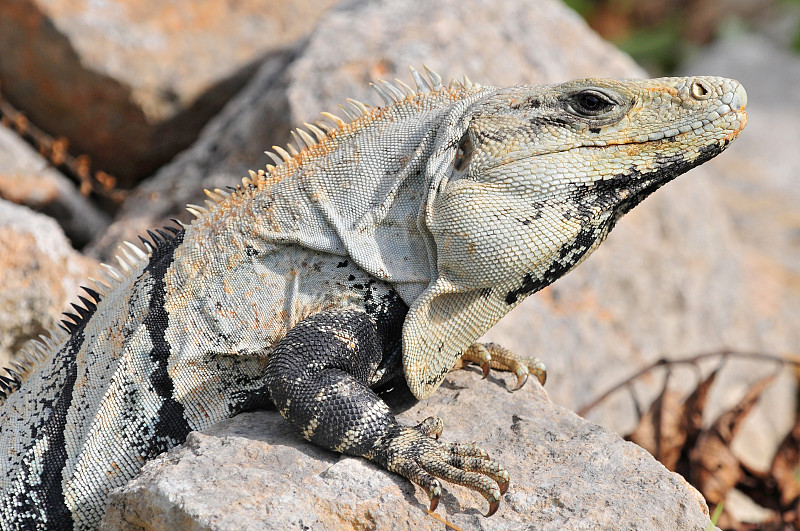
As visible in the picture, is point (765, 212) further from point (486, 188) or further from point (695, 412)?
point (486, 188)

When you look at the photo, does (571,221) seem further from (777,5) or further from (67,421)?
(777,5)

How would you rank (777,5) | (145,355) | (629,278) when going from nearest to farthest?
1. (145,355)
2. (629,278)
3. (777,5)

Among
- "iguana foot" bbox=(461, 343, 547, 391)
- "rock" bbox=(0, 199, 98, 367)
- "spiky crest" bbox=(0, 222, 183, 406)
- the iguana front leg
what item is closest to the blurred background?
"rock" bbox=(0, 199, 98, 367)

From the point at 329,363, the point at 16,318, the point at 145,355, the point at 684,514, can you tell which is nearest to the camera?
the point at 684,514

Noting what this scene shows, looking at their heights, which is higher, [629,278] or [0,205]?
[629,278]

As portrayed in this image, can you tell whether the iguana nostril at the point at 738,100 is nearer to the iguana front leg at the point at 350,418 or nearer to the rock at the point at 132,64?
the iguana front leg at the point at 350,418

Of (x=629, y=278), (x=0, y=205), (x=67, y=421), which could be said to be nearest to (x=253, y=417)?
(x=67, y=421)

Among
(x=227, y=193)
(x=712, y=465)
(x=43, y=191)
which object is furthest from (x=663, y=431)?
(x=43, y=191)
